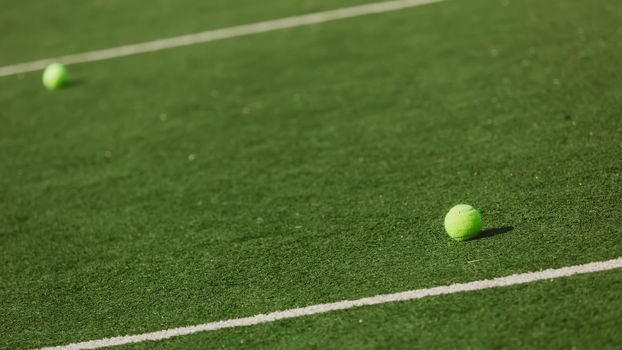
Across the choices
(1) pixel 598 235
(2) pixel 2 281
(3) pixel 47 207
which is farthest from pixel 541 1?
(2) pixel 2 281

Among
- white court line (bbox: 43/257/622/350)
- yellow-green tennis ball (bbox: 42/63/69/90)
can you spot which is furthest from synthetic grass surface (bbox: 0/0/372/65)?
white court line (bbox: 43/257/622/350)

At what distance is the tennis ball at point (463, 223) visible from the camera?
4.32 m

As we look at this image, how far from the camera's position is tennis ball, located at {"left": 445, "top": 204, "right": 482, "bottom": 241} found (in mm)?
4316

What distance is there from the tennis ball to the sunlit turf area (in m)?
0.11

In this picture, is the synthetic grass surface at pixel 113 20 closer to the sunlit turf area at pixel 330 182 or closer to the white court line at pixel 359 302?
the sunlit turf area at pixel 330 182

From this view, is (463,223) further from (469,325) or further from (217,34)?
(217,34)

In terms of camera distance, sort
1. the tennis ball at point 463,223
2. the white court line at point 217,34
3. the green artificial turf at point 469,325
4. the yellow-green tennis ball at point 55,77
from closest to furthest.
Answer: the green artificial turf at point 469,325 → the tennis ball at point 463,223 → the yellow-green tennis ball at point 55,77 → the white court line at point 217,34

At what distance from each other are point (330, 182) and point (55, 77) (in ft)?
15.1

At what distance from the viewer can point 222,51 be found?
8602 mm

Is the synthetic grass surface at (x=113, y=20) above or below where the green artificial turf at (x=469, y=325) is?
above

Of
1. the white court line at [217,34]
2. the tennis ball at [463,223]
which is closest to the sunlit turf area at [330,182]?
the tennis ball at [463,223]

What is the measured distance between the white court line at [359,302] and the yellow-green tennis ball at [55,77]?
503 cm

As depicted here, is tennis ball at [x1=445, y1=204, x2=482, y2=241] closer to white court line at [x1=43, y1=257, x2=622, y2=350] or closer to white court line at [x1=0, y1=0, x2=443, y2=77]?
white court line at [x1=43, y1=257, x2=622, y2=350]

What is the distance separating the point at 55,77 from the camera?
26.8ft
